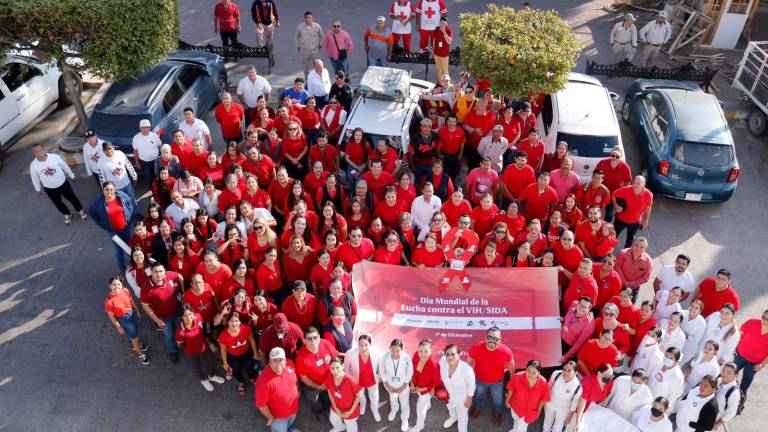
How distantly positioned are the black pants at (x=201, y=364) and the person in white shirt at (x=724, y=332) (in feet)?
20.5

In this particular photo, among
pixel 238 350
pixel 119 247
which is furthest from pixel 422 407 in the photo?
pixel 119 247

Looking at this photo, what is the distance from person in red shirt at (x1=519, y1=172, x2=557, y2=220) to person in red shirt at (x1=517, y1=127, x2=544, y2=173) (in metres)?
1.10

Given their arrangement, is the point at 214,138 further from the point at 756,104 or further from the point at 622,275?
the point at 756,104

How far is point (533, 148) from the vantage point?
1064cm

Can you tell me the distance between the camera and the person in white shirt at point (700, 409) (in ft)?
22.2

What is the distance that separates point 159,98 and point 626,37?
36.3 feet

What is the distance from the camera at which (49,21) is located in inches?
434

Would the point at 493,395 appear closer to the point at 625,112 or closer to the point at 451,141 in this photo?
the point at 451,141

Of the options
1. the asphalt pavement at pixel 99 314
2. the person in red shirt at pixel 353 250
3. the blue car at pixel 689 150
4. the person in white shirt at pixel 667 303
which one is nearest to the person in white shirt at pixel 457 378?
the asphalt pavement at pixel 99 314

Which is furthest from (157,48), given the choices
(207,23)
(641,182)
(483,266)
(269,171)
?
(641,182)

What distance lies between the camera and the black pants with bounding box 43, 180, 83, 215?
1088cm

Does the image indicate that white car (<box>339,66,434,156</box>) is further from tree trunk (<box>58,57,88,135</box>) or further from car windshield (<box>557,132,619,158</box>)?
tree trunk (<box>58,57,88,135</box>)

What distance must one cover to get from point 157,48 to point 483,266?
7.82 metres

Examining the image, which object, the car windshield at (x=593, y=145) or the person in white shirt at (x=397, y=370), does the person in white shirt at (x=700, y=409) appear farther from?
the car windshield at (x=593, y=145)
